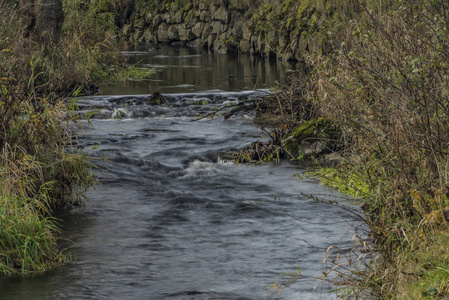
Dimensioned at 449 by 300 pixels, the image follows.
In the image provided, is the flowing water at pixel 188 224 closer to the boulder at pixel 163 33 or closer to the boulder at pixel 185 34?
the boulder at pixel 185 34

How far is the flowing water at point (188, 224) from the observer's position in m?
6.11

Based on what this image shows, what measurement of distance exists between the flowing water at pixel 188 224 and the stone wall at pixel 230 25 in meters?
10.1

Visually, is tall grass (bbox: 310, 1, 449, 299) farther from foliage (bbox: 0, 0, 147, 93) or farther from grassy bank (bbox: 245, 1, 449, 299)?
foliage (bbox: 0, 0, 147, 93)

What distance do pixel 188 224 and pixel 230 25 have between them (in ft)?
86.5

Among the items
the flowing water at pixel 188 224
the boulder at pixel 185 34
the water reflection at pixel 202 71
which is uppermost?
the boulder at pixel 185 34

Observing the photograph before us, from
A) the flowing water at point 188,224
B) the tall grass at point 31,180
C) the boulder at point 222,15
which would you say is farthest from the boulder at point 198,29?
the tall grass at point 31,180

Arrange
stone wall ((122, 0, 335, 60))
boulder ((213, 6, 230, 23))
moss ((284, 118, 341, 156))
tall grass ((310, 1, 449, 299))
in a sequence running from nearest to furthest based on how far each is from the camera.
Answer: tall grass ((310, 1, 449, 299))
moss ((284, 118, 341, 156))
stone wall ((122, 0, 335, 60))
boulder ((213, 6, 230, 23))

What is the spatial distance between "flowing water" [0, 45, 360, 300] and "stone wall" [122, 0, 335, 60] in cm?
1012

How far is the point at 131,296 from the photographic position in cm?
590

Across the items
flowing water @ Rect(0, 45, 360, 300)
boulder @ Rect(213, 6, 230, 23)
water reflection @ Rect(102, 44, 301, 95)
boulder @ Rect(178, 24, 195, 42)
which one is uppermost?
boulder @ Rect(213, 6, 230, 23)

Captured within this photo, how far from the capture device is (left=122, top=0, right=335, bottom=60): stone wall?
26.3m

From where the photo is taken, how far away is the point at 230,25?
3341 centimetres

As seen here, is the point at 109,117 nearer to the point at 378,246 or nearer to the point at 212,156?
the point at 212,156

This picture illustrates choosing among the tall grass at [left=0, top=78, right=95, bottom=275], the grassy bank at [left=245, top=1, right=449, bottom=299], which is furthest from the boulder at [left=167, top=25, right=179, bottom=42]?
the grassy bank at [left=245, top=1, right=449, bottom=299]
